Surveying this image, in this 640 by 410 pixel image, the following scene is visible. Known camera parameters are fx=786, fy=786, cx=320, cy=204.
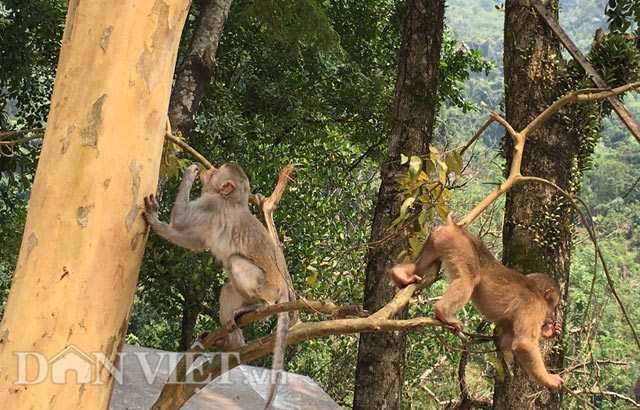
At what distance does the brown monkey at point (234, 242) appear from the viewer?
3.61m

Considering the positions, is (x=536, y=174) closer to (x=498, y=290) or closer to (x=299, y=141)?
(x=498, y=290)

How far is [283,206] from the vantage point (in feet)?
30.7

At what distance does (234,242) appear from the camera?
376cm

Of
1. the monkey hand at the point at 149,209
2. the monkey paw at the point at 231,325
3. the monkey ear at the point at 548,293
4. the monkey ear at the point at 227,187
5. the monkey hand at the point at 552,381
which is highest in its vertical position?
the monkey ear at the point at 227,187

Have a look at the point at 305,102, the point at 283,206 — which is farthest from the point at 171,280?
the point at 305,102

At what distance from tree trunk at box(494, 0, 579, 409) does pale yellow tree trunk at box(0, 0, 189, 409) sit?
292 centimetres

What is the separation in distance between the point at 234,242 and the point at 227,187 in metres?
0.27

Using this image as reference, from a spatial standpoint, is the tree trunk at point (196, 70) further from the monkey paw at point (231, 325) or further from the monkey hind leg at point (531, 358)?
the monkey hind leg at point (531, 358)

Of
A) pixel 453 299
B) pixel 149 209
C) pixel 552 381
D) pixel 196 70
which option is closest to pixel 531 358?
pixel 552 381

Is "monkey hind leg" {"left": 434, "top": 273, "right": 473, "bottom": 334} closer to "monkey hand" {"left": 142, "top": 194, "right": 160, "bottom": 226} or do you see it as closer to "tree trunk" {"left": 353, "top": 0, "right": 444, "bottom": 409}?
"monkey hand" {"left": 142, "top": 194, "right": 160, "bottom": 226}

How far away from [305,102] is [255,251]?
22.3 ft

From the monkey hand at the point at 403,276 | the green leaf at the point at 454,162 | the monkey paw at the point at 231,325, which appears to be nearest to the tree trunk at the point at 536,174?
the monkey hand at the point at 403,276

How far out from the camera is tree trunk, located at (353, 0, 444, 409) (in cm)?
562

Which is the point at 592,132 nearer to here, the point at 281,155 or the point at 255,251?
the point at 255,251
